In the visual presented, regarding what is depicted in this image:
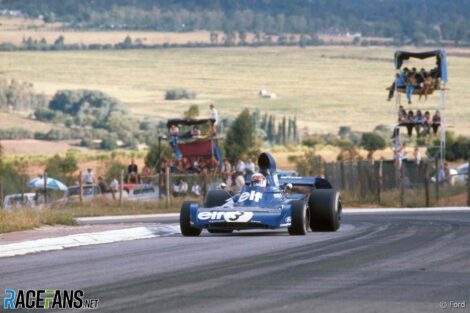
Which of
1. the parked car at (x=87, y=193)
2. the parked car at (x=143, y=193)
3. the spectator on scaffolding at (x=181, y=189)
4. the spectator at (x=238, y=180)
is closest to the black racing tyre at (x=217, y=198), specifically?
the spectator at (x=238, y=180)

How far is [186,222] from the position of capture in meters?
24.7

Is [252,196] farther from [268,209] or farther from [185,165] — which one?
[185,165]

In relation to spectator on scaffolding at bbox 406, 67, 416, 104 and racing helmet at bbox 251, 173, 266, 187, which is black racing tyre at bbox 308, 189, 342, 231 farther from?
spectator on scaffolding at bbox 406, 67, 416, 104

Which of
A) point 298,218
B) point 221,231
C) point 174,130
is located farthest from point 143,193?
point 298,218

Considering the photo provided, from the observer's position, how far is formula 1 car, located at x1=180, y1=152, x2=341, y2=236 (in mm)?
23750

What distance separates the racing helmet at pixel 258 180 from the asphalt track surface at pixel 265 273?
1.11m

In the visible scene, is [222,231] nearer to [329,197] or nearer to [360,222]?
[329,197]

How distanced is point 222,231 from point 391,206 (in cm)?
1891

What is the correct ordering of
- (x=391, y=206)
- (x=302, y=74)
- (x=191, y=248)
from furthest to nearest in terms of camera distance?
(x=302, y=74) < (x=391, y=206) < (x=191, y=248)

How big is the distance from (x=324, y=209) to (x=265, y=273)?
8.42 metres

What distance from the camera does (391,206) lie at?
146 ft

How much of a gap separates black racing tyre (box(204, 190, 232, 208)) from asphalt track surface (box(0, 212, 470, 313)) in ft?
5.58

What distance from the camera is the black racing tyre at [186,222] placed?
2459 cm

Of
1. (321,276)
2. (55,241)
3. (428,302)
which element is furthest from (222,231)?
(428,302)
